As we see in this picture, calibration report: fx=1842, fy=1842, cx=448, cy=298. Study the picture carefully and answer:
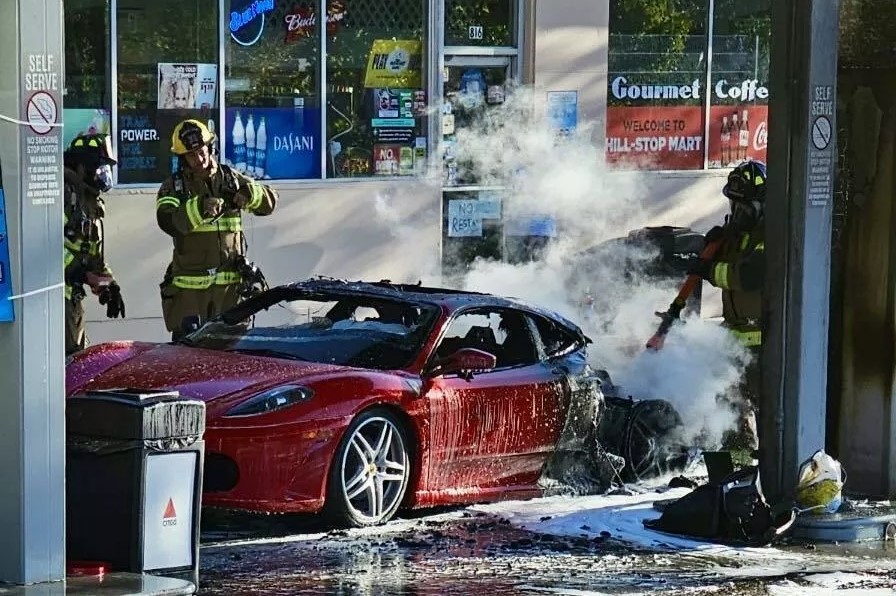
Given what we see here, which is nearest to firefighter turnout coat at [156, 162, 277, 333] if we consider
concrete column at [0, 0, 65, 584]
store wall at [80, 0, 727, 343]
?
store wall at [80, 0, 727, 343]

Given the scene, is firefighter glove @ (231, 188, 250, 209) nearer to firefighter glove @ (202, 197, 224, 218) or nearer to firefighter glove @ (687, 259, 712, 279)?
firefighter glove @ (202, 197, 224, 218)

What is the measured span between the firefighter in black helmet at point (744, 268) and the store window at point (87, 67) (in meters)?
5.08

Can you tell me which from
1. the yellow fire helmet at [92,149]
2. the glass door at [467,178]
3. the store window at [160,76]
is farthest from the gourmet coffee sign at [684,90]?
the yellow fire helmet at [92,149]

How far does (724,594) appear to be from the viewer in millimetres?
8078

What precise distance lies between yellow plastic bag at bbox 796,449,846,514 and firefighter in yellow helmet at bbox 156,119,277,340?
4.23 meters

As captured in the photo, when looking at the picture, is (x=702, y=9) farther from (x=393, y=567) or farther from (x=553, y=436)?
(x=393, y=567)

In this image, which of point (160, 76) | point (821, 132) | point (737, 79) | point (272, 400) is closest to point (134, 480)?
point (272, 400)

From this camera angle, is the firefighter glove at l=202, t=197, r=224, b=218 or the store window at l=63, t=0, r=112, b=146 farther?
the store window at l=63, t=0, r=112, b=146

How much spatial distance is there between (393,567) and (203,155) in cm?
439

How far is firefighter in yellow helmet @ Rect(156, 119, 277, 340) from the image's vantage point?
39.2ft

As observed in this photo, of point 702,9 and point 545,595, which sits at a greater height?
point 702,9

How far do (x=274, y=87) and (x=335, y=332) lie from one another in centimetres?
611

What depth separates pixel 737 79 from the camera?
63.2 ft

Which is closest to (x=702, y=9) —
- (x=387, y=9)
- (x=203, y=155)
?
(x=387, y=9)
